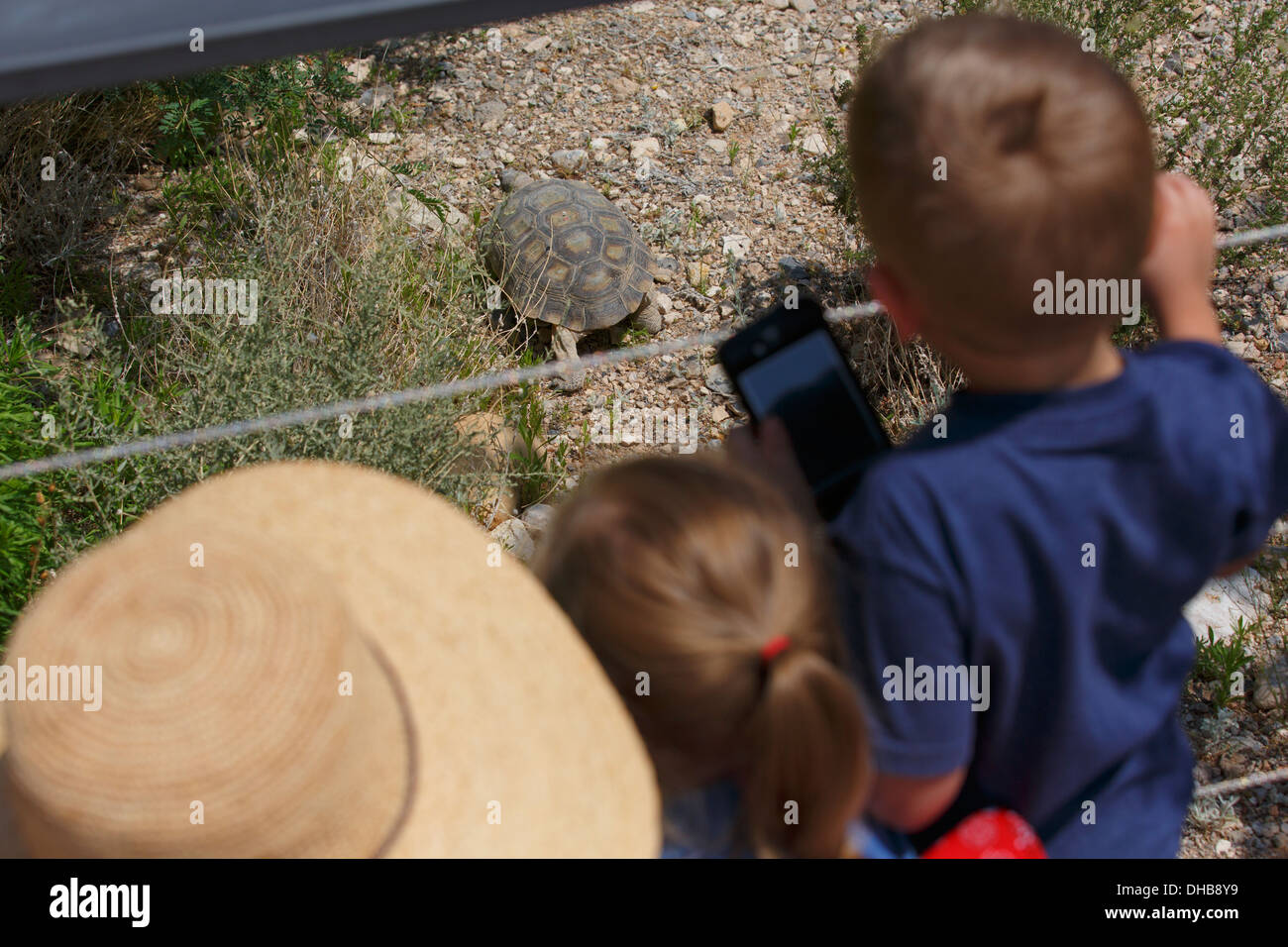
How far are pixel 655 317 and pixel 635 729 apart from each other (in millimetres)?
3049

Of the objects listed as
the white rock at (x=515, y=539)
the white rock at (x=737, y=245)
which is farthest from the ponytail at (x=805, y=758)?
the white rock at (x=737, y=245)

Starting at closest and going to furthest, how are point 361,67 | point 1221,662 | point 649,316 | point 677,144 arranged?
point 1221,662 < point 649,316 < point 677,144 < point 361,67

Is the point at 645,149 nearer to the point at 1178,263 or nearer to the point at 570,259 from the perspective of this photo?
the point at 570,259

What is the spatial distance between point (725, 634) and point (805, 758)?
142mm

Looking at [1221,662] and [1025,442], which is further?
[1221,662]

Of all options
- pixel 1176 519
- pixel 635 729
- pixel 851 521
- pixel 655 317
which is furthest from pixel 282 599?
pixel 655 317

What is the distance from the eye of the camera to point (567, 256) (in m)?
3.77

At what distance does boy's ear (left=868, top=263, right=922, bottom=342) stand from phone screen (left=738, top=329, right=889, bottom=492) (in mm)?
199

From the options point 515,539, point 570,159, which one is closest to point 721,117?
point 570,159

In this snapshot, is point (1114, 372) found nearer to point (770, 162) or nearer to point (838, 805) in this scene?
point (838, 805)

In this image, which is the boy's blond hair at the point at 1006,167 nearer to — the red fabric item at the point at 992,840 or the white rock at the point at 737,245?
the red fabric item at the point at 992,840

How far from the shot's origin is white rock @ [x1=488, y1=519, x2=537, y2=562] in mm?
2738

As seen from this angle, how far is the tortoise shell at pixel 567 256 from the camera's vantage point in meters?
3.77

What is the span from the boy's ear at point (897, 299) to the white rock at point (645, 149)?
3299 millimetres
